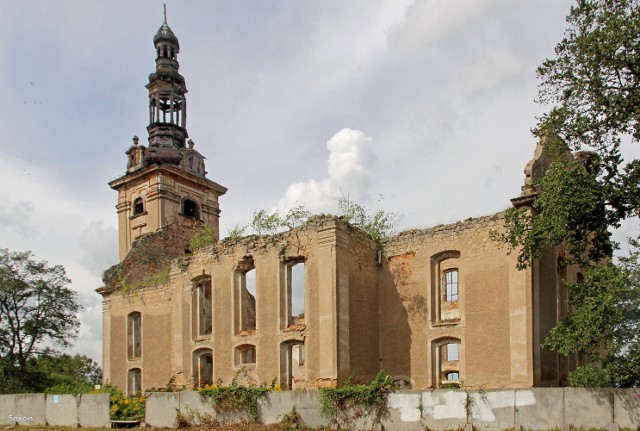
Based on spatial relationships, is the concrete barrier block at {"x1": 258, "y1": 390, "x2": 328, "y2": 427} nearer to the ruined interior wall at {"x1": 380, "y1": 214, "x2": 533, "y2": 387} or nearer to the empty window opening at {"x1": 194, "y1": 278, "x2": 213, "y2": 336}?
the ruined interior wall at {"x1": 380, "y1": 214, "x2": 533, "y2": 387}

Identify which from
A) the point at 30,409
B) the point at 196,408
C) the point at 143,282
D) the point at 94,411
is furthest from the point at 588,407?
the point at 143,282

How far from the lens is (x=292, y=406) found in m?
16.1

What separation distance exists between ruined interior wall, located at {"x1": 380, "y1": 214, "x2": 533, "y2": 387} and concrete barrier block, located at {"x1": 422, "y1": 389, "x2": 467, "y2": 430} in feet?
10.1

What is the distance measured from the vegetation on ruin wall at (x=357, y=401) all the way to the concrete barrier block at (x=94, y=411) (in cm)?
697

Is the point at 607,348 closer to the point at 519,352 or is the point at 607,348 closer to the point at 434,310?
the point at 519,352

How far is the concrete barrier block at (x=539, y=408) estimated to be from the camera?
1288cm

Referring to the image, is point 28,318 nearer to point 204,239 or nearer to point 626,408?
point 204,239

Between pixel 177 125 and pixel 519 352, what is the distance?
25711 mm

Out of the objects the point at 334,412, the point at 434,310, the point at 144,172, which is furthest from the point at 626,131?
the point at 144,172

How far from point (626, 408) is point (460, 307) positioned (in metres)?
5.96

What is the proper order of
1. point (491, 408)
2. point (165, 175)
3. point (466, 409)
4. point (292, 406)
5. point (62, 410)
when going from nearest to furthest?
1. point (491, 408)
2. point (466, 409)
3. point (292, 406)
4. point (62, 410)
5. point (165, 175)

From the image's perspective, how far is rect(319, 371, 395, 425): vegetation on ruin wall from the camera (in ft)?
49.0

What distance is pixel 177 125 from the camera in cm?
3706

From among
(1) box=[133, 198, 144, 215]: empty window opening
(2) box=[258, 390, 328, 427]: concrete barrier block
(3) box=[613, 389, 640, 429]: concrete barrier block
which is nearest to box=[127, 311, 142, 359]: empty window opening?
(1) box=[133, 198, 144, 215]: empty window opening
